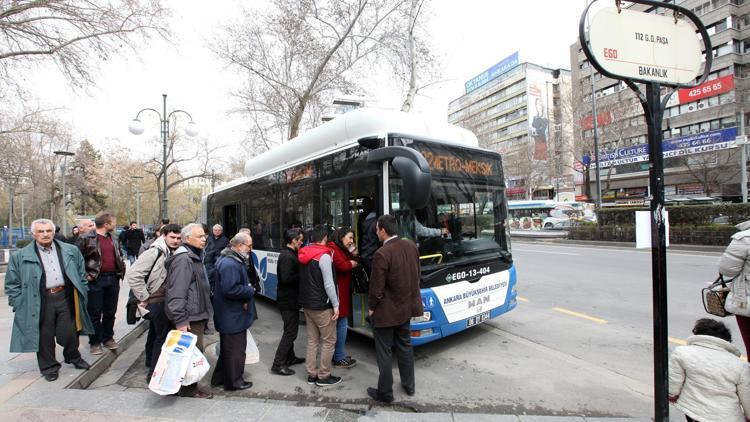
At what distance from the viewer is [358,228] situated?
5.19 metres

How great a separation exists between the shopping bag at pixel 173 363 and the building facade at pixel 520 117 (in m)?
41.1

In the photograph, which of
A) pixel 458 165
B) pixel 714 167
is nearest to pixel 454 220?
pixel 458 165

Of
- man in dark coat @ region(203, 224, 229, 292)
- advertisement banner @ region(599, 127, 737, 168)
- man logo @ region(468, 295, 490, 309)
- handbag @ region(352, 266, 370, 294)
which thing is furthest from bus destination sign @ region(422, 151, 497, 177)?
advertisement banner @ region(599, 127, 737, 168)

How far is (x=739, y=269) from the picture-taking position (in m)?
3.34

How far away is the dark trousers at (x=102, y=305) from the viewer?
205 inches

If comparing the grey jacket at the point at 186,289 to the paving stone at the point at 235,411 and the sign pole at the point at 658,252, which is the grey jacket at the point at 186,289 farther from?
the sign pole at the point at 658,252

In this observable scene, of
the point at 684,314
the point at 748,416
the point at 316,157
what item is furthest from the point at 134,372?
the point at 684,314

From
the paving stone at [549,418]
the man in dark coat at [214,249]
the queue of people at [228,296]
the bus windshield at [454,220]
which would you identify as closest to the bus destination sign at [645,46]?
the queue of people at [228,296]

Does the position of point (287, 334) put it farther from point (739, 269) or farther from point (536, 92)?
point (536, 92)

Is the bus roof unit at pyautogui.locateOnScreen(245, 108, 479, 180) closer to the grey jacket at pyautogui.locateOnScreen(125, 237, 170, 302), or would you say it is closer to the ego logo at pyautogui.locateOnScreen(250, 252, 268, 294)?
the ego logo at pyautogui.locateOnScreen(250, 252, 268, 294)

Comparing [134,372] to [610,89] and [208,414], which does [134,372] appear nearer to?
[208,414]

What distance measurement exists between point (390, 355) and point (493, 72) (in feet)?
282

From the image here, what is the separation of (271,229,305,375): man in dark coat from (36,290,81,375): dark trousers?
87.5 inches

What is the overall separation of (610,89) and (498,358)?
54226mm
